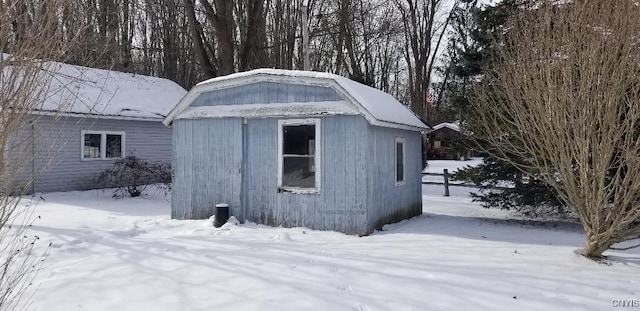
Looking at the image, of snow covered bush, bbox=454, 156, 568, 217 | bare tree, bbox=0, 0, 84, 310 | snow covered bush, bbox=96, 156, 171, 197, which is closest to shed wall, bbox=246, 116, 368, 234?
snow covered bush, bbox=454, 156, 568, 217

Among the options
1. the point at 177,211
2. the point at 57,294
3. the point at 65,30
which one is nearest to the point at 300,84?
the point at 177,211

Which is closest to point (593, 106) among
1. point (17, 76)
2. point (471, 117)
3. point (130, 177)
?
point (471, 117)

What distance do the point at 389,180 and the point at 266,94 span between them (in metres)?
3.09

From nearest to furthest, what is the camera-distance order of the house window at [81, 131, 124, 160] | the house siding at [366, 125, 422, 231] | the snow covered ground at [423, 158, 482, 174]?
1. the house siding at [366, 125, 422, 231]
2. the house window at [81, 131, 124, 160]
3. the snow covered ground at [423, 158, 482, 174]

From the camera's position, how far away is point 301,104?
28.7ft

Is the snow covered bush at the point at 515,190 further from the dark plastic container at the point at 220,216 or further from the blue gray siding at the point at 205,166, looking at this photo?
the dark plastic container at the point at 220,216

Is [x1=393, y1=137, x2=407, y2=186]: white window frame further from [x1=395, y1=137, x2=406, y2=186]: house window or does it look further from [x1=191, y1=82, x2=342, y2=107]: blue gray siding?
[x1=191, y1=82, x2=342, y2=107]: blue gray siding

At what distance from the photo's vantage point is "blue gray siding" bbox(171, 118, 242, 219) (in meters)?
9.37

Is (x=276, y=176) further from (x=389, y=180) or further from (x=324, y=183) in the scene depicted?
(x=389, y=180)

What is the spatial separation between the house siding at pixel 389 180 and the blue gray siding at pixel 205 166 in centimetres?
274

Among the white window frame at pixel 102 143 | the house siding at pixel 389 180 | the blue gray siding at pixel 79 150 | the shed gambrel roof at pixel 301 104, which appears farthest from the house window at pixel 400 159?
the white window frame at pixel 102 143

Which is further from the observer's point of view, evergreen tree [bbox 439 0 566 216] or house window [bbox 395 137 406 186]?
evergreen tree [bbox 439 0 566 216]

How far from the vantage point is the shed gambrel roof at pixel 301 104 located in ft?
27.3

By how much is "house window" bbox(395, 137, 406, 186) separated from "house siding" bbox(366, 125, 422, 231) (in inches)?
4.6
